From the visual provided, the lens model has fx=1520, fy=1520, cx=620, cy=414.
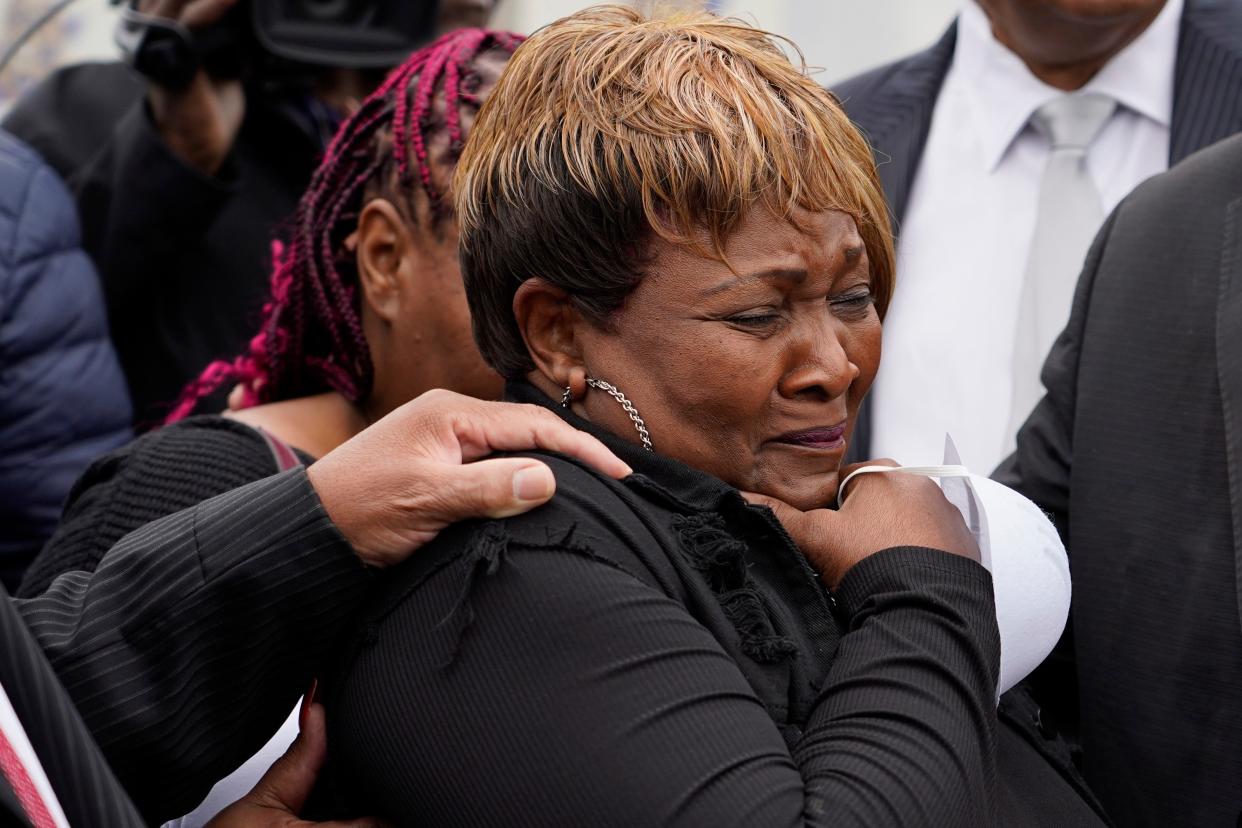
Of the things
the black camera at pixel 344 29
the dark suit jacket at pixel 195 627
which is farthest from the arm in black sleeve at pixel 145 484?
the black camera at pixel 344 29

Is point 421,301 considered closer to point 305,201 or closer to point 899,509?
point 305,201

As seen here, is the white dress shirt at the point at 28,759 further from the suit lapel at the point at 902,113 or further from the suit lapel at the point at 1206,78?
the suit lapel at the point at 1206,78

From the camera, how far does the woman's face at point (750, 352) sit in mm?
1547

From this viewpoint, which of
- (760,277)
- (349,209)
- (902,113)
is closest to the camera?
(760,277)

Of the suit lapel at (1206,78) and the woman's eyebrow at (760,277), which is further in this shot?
the suit lapel at (1206,78)

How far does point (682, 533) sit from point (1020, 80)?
1808 millimetres

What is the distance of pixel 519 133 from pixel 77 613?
0.66 metres

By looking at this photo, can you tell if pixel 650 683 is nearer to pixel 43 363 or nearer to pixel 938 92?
pixel 43 363

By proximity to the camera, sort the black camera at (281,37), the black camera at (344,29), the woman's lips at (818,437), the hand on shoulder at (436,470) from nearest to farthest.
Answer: the hand on shoulder at (436,470) → the woman's lips at (818,437) → the black camera at (281,37) → the black camera at (344,29)

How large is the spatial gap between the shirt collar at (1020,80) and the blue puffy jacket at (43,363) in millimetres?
1808

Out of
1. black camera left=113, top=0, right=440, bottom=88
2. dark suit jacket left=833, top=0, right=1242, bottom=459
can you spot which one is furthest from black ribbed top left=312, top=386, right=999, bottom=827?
black camera left=113, top=0, right=440, bottom=88

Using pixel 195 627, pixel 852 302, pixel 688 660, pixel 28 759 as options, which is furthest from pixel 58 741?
pixel 852 302

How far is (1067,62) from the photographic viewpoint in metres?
2.95

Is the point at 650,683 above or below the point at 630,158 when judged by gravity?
below
